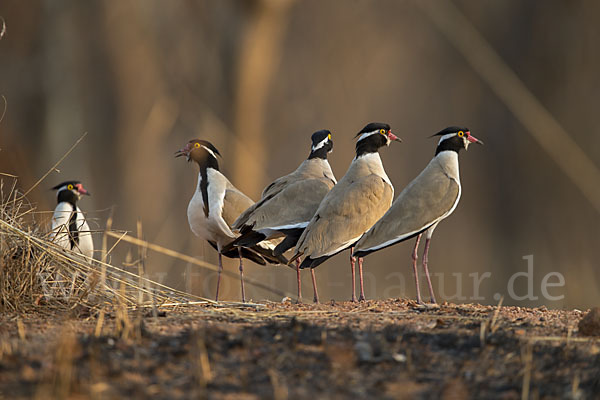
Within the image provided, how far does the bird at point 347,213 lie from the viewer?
556 cm

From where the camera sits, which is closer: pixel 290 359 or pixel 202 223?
pixel 290 359

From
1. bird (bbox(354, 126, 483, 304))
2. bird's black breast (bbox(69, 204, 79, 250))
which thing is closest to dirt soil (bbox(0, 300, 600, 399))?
bird's black breast (bbox(69, 204, 79, 250))

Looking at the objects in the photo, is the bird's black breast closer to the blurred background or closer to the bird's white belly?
the bird's white belly

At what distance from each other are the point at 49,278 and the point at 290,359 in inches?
74.1

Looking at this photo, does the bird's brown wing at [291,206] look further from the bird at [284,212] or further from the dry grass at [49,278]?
the dry grass at [49,278]

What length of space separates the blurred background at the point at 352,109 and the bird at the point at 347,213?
682 centimetres

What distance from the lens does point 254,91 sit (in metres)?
11.8

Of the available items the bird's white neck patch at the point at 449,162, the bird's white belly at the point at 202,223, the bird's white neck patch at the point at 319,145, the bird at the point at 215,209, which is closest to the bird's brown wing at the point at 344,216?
the bird's white neck patch at the point at 449,162

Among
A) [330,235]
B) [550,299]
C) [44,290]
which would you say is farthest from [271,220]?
[550,299]

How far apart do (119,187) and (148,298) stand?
9.50 meters

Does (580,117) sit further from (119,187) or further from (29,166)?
(29,166)

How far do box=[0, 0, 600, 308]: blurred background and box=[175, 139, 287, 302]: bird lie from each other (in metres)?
5.58

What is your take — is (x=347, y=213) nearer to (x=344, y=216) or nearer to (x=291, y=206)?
(x=344, y=216)

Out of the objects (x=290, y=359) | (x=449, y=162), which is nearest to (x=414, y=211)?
(x=449, y=162)
